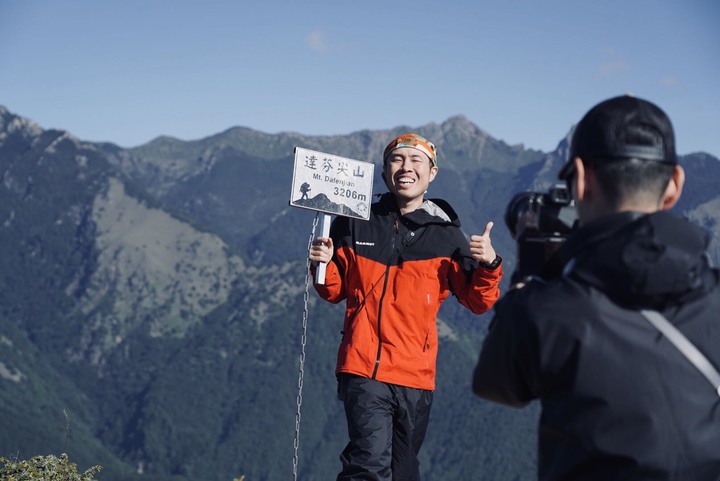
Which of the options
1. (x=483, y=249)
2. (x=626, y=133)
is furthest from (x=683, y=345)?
(x=483, y=249)

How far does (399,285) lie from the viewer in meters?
7.05

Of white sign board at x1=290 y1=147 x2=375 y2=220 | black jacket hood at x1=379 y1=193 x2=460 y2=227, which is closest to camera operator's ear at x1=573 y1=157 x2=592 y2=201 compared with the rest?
black jacket hood at x1=379 y1=193 x2=460 y2=227

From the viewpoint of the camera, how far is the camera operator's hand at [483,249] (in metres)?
6.68

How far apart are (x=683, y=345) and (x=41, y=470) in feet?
24.0

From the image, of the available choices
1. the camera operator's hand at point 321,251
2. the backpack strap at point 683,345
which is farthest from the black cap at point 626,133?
the camera operator's hand at point 321,251

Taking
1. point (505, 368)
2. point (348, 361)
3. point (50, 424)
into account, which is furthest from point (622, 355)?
point (50, 424)

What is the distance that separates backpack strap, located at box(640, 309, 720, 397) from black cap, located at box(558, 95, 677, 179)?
0.47 meters

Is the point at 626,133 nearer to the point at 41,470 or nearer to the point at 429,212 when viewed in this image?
the point at 429,212

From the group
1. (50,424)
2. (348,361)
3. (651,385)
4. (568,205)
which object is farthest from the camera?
(50,424)

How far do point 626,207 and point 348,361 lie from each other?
13.7 feet

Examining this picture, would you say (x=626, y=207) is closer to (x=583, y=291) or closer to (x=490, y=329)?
(x=583, y=291)

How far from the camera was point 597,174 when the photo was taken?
298 cm

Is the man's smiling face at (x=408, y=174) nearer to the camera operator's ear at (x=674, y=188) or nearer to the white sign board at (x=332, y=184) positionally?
the white sign board at (x=332, y=184)

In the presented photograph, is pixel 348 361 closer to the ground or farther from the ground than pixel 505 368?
closer to the ground
